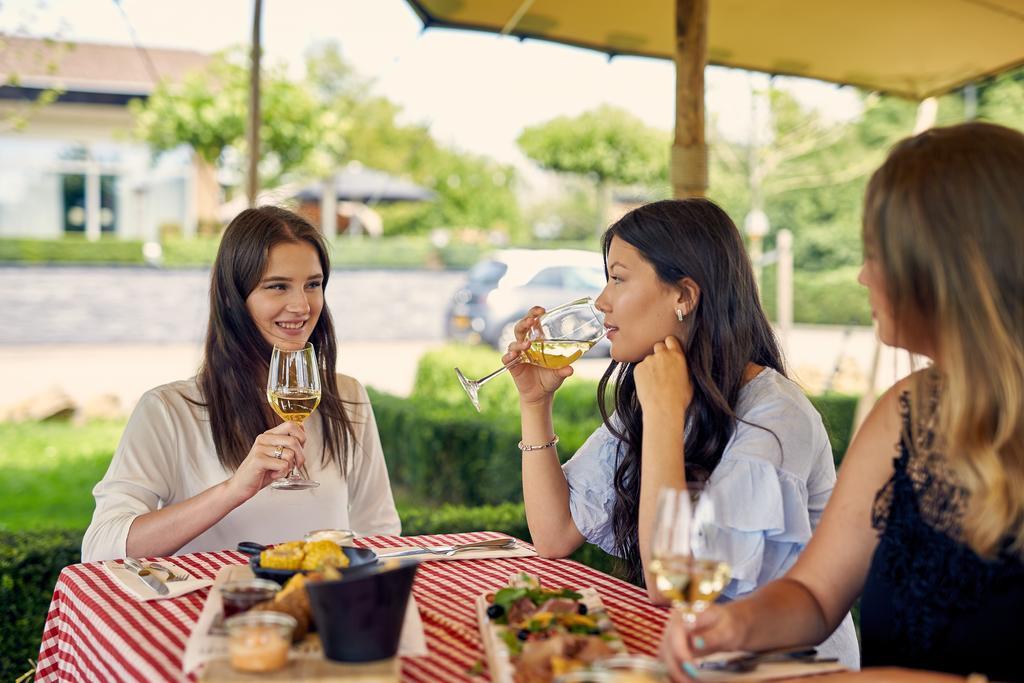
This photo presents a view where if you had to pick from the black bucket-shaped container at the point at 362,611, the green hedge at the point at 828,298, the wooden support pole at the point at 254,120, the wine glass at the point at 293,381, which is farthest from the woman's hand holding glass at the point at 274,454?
the green hedge at the point at 828,298

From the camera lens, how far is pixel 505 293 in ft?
58.3

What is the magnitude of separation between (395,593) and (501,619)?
0.35m

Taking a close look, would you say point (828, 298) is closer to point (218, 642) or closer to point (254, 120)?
point (254, 120)

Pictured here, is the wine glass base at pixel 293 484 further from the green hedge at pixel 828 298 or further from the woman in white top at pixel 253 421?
the green hedge at pixel 828 298

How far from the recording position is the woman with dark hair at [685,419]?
7.50 feet

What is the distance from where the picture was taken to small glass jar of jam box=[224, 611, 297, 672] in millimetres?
1583

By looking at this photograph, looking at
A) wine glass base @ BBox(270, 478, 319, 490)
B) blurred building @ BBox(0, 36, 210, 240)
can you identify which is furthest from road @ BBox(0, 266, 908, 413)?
wine glass base @ BBox(270, 478, 319, 490)

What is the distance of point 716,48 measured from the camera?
6367mm

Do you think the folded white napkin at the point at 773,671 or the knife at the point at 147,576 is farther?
the knife at the point at 147,576

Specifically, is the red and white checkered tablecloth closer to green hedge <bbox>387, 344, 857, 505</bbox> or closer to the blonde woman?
the blonde woman

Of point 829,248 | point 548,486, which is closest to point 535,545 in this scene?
point 548,486

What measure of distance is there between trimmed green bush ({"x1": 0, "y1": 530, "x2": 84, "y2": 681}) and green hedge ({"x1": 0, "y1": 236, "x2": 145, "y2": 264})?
17.2m

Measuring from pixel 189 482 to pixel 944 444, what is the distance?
1972 millimetres

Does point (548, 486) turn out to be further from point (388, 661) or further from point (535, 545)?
point (388, 661)
